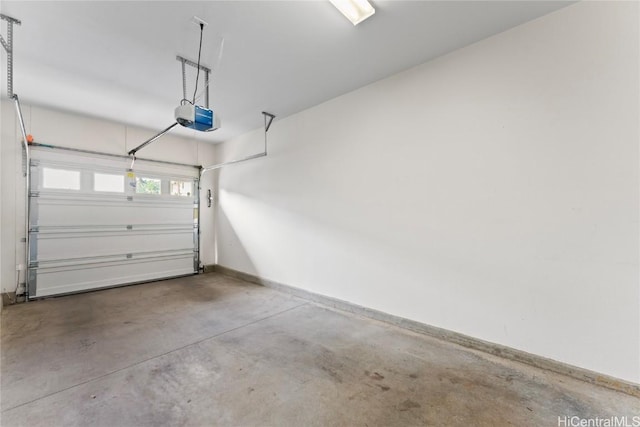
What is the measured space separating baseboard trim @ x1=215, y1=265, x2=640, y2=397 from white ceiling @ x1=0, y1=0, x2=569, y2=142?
2.66 m

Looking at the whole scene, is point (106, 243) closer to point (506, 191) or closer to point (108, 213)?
point (108, 213)

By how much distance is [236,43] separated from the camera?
2.34 m

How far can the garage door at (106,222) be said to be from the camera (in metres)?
3.82

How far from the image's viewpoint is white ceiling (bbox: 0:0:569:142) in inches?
77.4

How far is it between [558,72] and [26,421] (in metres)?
4.19

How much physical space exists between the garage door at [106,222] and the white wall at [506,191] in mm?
3245

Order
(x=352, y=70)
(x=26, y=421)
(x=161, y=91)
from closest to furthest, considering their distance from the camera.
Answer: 1. (x=26, y=421)
2. (x=352, y=70)
3. (x=161, y=91)

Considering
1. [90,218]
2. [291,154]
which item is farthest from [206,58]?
[90,218]

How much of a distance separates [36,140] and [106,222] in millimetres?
1422

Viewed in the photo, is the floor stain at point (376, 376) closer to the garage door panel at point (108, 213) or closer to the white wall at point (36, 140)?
the garage door panel at point (108, 213)

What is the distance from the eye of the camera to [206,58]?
2.57m

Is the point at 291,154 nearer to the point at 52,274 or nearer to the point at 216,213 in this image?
the point at 216,213

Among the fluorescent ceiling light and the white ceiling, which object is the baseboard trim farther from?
the fluorescent ceiling light

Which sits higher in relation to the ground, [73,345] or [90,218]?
[90,218]
